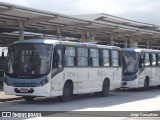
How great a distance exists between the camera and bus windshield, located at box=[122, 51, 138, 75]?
2528cm

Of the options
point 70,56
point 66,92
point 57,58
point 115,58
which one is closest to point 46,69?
point 57,58

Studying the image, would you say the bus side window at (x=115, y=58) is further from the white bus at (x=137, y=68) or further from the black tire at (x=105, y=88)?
the white bus at (x=137, y=68)

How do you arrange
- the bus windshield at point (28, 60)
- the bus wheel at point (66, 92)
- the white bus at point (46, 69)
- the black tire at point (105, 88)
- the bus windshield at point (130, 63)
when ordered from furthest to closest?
the bus windshield at point (130, 63)
the black tire at point (105, 88)
the bus wheel at point (66, 92)
the bus windshield at point (28, 60)
the white bus at point (46, 69)

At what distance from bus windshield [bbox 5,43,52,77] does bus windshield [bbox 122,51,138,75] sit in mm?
9066

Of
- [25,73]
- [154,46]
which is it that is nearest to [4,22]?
[25,73]

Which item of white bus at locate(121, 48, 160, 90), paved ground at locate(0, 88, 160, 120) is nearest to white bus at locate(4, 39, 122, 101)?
paved ground at locate(0, 88, 160, 120)

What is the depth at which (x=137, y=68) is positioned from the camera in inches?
1001

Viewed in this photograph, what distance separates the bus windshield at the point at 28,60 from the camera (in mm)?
16906

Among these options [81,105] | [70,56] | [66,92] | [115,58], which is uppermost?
[70,56]

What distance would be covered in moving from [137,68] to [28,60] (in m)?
9.87

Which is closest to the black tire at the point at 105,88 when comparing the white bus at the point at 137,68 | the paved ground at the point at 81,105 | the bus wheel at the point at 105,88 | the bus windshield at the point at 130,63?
the bus wheel at the point at 105,88

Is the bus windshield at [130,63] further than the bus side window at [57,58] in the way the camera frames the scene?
Yes

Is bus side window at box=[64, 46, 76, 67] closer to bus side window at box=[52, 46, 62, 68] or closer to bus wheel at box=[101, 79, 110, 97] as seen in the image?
bus side window at box=[52, 46, 62, 68]

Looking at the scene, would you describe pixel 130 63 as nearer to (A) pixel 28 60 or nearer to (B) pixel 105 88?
(B) pixel 105 88
